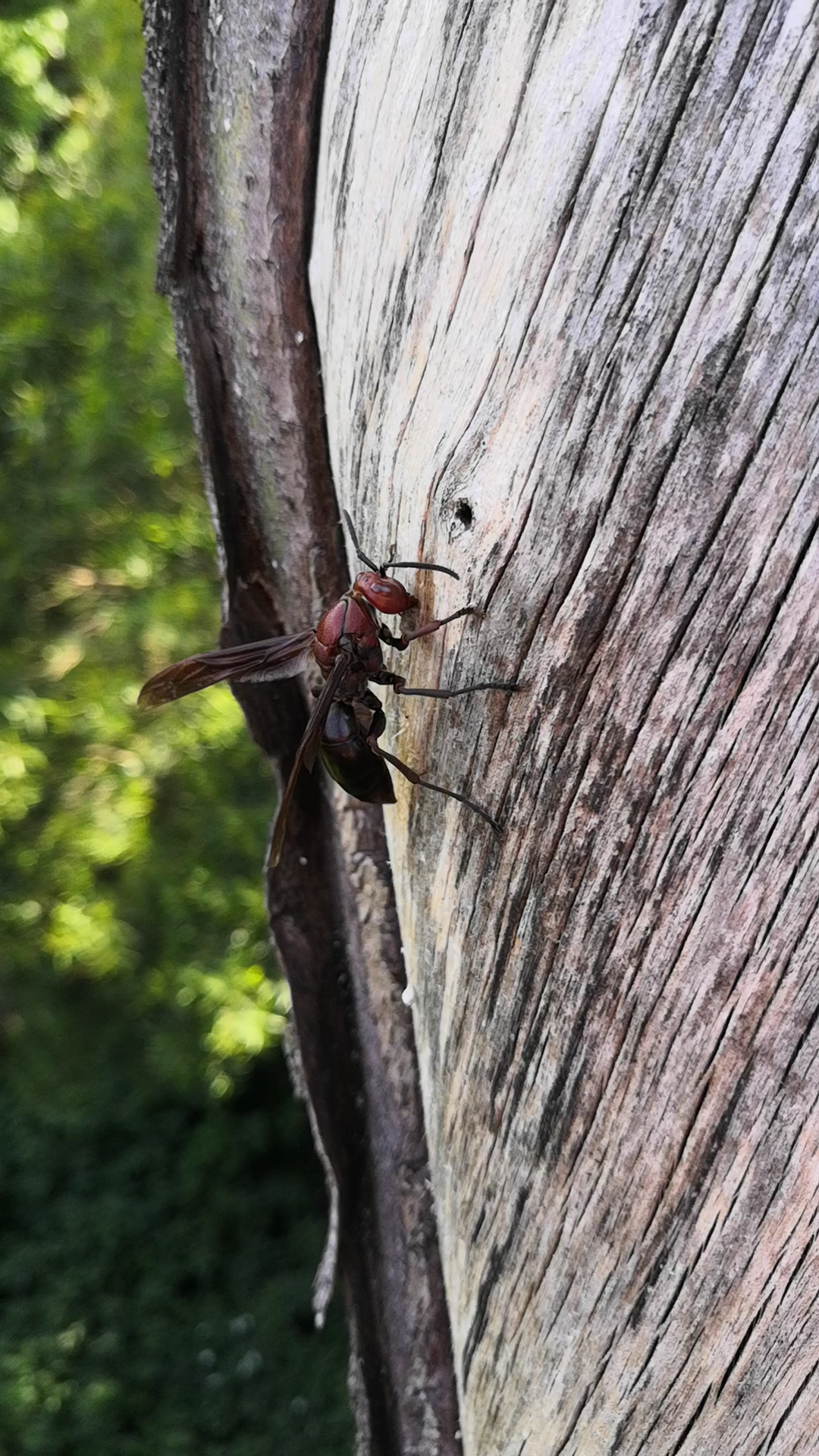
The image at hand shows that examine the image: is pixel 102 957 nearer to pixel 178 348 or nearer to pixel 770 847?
pixel 178 348

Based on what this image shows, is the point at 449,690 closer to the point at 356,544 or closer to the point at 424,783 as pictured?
the point at 424,783

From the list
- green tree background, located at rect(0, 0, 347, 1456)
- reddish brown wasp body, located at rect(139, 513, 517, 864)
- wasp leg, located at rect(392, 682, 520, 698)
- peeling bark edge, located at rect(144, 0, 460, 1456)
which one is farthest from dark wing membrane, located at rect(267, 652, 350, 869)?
green tree background, located at rect(0, 0, 347, 1456)

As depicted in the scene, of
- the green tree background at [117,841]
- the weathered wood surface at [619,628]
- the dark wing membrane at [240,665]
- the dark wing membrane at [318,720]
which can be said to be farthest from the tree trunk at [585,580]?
the green tree background at [117,841]

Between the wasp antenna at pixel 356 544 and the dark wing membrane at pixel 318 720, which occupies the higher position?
the wasp antenna at pixel 356 544

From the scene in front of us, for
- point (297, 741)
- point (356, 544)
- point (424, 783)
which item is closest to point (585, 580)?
point (424, 783)

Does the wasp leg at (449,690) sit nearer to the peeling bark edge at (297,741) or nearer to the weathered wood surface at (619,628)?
the weathered wood surface at (619,628)
